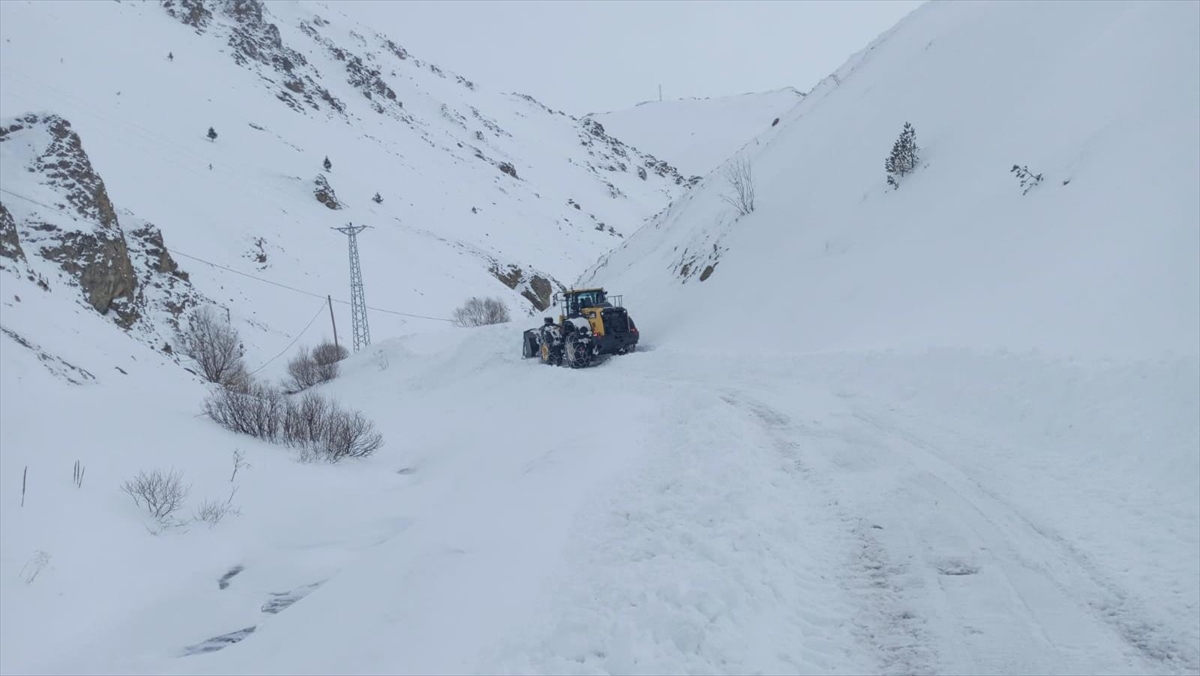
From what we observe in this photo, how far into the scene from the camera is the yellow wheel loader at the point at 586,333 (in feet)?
69.1

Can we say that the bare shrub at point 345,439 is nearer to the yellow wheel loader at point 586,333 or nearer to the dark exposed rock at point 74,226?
the yellow wheel loader at point 586,333

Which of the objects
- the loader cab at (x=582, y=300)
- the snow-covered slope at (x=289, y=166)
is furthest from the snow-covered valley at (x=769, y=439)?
the snow-covered slope at (x=289, y=166)

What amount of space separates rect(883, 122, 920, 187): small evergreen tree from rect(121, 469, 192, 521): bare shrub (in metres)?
19.4

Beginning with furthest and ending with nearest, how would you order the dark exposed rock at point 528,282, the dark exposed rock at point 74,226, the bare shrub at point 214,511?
the dark exposed rock at point 528,282, the dark exposed rock at point 74,226, the bare shrub at point 214,511

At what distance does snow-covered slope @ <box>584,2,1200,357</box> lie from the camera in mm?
11188

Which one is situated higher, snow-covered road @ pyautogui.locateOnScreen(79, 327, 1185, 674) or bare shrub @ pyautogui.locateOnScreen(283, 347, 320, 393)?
bare shrub @ pyautogui.locateOnScreen(283, 347, 320, 393)

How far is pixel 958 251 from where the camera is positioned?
15.7 m

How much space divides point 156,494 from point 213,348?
21774mm

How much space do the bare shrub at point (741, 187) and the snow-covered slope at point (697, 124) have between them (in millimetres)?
99474

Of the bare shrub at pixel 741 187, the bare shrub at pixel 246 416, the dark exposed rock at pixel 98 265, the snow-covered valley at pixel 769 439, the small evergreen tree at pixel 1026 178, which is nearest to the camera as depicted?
the snow-covered valley at pixel 769 439

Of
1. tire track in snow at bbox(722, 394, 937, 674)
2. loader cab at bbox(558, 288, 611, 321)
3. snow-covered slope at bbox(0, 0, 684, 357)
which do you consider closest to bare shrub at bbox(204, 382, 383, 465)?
loader cab at bbox(558, 288, 611, 321)

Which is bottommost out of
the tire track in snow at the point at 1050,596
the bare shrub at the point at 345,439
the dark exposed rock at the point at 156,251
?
the tire track in snow at the point at 1050,596

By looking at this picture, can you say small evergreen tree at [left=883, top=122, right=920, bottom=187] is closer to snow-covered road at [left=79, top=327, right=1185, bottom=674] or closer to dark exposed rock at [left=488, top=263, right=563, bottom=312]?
snow-covered road at [left=79, top=327, right=1185, bottom=674]

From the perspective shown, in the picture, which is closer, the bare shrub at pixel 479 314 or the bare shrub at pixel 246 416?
the bare shrub at pixel 246 416
